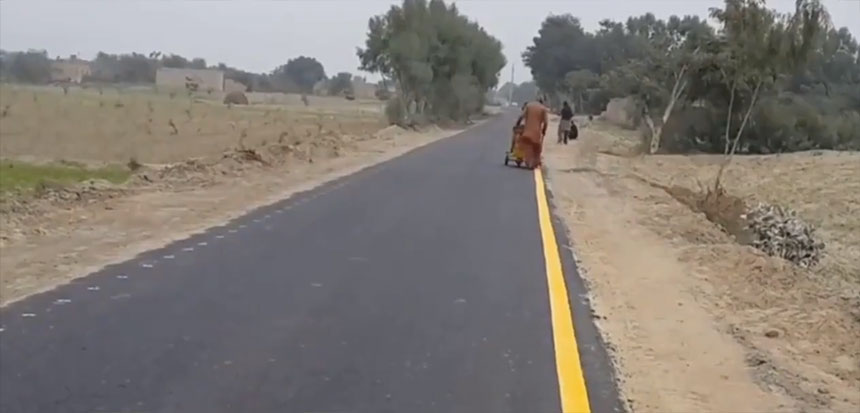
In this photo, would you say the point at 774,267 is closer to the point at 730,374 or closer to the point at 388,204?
the point at 730,374

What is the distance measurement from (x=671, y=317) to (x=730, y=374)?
197cm

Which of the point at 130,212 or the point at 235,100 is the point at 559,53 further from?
the point at 130,212

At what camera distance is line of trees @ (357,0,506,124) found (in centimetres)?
6178

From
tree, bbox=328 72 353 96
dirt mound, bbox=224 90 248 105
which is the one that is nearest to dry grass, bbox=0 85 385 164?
dirt mound, bbox=224 90 248 105

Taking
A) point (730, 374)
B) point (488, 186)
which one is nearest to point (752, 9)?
point (488, 186)

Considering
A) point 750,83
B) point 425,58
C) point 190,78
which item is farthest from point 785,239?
point 190,78

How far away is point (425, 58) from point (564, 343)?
57.7 meters

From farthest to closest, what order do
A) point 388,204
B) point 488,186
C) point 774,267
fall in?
point 488,186, point 388,204, point 774,267

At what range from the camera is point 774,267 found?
12500 mm

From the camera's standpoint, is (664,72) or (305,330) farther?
(664,72)

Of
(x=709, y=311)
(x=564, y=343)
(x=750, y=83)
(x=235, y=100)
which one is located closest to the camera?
Result: (x=564, y=343)

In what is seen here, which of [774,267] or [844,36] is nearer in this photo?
[774,267]

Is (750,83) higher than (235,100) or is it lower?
higher

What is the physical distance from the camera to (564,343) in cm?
843
